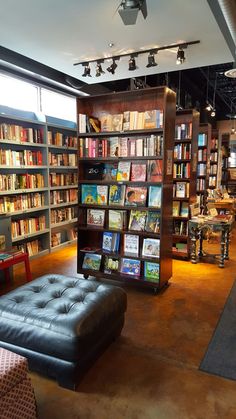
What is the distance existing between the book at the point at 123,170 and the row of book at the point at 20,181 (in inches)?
64.7

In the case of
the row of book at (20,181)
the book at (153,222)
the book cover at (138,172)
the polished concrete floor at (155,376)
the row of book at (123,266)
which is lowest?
the polished concrete floor at (155,376)

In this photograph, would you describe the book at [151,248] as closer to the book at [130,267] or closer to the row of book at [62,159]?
the book at [130,267]

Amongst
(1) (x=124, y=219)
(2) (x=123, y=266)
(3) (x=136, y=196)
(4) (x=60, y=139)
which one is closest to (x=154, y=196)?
(3) (x=136, y=196)

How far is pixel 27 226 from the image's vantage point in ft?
14.5

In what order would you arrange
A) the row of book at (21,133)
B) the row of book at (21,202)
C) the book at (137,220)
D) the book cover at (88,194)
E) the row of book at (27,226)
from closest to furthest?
the book at (137,220) < the book cover at (88,194) < the row of book at (21,133) < the row of book at (21,202) < the row of book at (27,226)

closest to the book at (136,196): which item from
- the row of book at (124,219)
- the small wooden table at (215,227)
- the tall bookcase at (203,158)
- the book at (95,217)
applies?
the row of book at (124,219)

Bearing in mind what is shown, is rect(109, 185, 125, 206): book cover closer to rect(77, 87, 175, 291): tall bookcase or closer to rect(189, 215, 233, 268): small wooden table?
rect(77, 87, 175, 291): tall bookcase

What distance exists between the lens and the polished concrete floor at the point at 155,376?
171 centimetres

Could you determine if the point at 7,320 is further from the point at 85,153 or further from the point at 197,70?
the point at 197,70

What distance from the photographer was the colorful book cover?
10.8ft

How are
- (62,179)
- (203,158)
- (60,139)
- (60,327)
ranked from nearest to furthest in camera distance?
(60,327) → (60,139) → (62,179) → (203,158)

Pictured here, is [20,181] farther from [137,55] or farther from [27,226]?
[137,55]

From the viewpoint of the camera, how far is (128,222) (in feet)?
11.5

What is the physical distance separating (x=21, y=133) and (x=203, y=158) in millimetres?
3452
